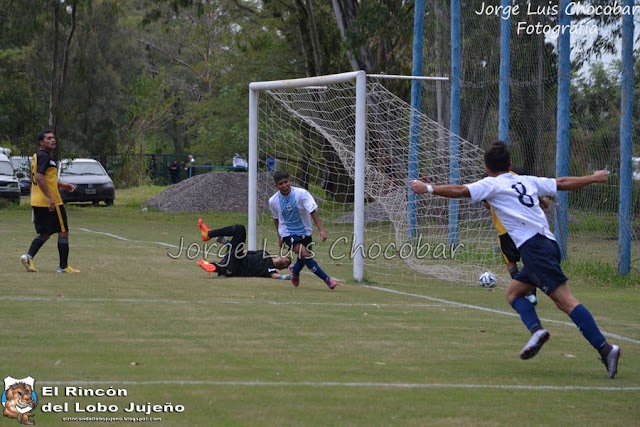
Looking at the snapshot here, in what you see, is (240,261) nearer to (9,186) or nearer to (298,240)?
(298,240)

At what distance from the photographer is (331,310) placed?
1198 centimetres

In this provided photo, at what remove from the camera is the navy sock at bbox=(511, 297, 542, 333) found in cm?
855

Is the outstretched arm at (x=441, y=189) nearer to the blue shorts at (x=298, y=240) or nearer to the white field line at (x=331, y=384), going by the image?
the white field line at (x=331, y=384)

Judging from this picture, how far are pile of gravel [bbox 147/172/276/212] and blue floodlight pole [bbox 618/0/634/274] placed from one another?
75.6 feet

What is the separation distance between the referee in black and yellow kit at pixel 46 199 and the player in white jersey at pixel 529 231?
8065 millimetres

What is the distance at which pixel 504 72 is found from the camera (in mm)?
19438

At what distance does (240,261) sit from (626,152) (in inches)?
249

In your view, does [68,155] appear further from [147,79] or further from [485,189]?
[485,189]

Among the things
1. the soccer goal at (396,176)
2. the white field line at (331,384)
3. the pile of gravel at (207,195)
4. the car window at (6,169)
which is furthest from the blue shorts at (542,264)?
the car window at (6,169)

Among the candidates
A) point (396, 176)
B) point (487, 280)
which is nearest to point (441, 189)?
point (487, 280)

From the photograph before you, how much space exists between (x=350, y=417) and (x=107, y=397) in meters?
1.60

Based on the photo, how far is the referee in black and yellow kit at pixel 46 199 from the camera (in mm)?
15188

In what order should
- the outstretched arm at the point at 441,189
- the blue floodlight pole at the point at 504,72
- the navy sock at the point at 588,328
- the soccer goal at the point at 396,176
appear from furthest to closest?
the blue floodlight pole at the point at 504,72
the soccer goal at the point at 396,176
the outstretched arm at the point at 441,189
the navy sock at the point at 588,328

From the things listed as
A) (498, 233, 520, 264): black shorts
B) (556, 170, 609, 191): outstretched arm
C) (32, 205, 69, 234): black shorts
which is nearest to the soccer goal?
(32, 205, 69, 234): black shorts
